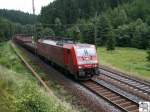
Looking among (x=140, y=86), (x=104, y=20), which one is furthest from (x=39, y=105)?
(x=104, y=20)

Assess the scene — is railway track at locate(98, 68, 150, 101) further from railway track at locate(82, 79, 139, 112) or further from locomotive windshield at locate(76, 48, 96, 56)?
locomotive windshield at locate(76, 48, 96, 56)

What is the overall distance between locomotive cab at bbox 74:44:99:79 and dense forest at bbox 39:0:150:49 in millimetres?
20175

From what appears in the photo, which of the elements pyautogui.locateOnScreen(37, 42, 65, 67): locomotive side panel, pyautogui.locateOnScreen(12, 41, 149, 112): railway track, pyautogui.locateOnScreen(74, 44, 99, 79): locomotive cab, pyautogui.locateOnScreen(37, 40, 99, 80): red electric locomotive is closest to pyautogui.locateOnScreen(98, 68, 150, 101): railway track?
pyautogui.locateOnScreen(12, 41, 149, 112): railway track

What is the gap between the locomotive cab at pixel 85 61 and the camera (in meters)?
22.6

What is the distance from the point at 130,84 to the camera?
21094 millimetres

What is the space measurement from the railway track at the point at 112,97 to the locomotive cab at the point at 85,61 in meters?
0.74

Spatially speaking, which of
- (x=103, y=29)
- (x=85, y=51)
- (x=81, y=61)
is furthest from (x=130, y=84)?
(x=103, y=29)

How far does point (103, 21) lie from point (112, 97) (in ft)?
176

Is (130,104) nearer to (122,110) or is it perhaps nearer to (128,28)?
(122,110)

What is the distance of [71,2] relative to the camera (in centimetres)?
13725

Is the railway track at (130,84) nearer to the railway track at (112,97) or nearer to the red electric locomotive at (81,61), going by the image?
the railway track at (112,97)

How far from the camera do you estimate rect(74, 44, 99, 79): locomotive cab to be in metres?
22.6

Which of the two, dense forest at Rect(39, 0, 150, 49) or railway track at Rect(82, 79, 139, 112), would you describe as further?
dense forest at Rect(39, 0, 150, 49)

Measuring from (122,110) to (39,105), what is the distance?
555cm
